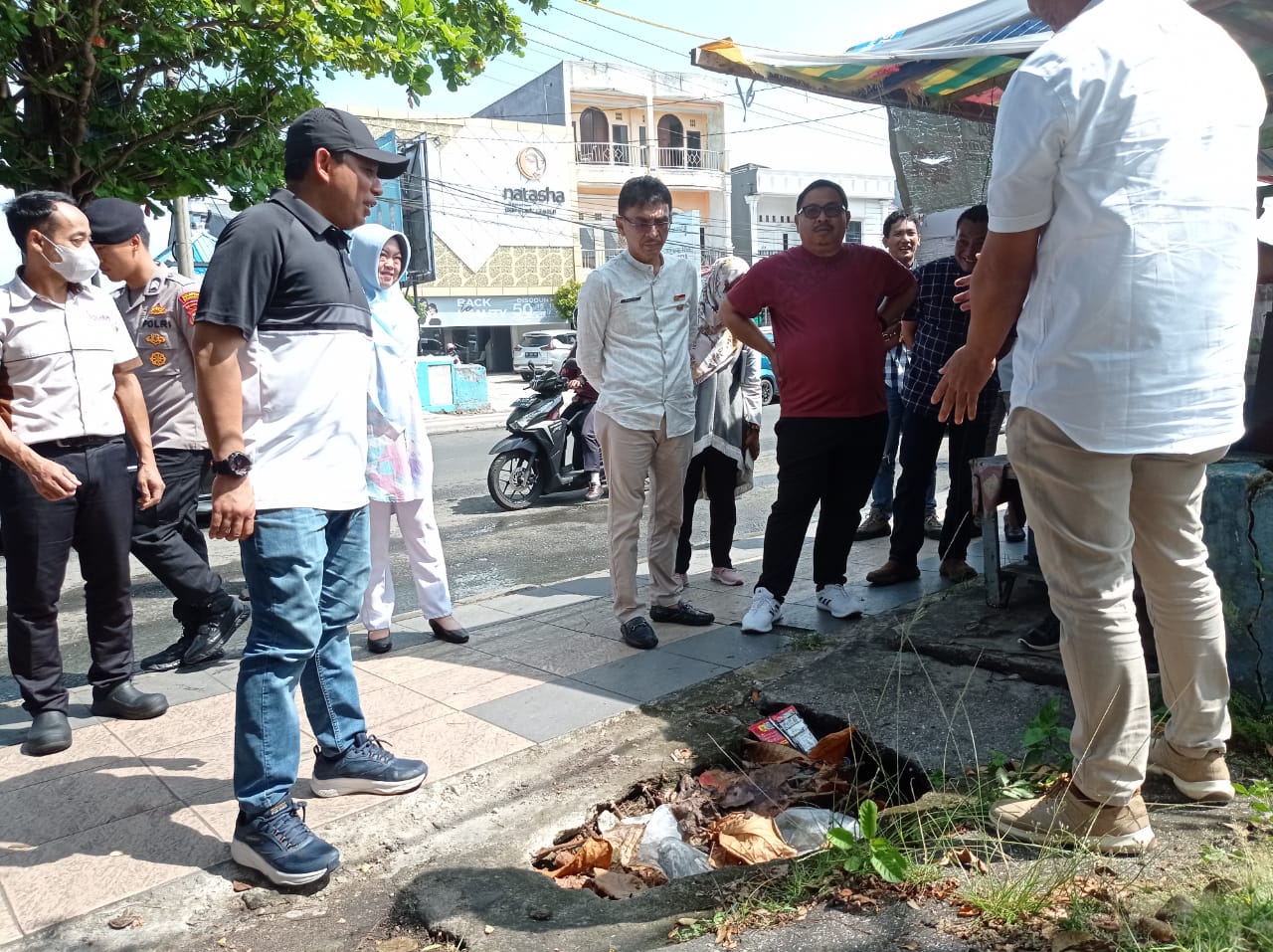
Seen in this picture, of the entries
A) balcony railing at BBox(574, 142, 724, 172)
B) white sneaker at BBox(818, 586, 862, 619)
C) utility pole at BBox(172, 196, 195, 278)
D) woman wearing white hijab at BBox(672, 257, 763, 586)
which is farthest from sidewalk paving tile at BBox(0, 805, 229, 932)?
balcony railing at BBox(574, 142, 724, 172)

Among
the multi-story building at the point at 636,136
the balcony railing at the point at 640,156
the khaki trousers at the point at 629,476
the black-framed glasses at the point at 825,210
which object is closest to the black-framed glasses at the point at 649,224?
the black-framed glasses at the point at 825,210

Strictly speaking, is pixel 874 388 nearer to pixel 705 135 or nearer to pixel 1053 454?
pixel 1053 454

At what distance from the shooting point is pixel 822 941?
6.66 feet

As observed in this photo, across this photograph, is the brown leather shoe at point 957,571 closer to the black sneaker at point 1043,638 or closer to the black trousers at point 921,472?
the black trousers at point 921,472

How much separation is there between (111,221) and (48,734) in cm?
207

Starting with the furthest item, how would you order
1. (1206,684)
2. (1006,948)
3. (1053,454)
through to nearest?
(1206,684) < (1053,454) < (1006,948)

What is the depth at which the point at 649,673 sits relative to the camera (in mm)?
3932

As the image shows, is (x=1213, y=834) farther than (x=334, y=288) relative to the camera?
No

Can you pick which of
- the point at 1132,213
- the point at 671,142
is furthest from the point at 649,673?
the point at 671,142

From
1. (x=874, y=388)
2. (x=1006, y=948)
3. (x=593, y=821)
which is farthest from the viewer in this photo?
(x=874, y=388)

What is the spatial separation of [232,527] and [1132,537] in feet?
7.24

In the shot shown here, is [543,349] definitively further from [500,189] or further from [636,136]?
[636,136]

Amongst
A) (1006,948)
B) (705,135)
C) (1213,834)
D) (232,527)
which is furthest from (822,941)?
(705,135)

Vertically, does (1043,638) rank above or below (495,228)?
below
